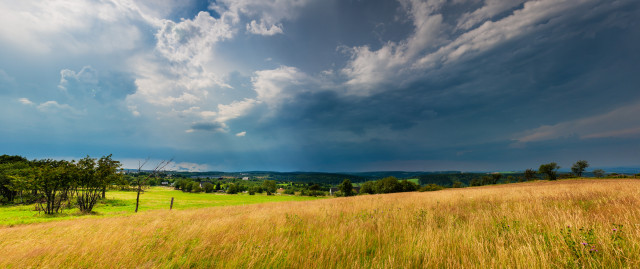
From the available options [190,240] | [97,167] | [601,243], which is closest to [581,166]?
[601,243]

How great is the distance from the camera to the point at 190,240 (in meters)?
5.08

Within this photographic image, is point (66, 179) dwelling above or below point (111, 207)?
above

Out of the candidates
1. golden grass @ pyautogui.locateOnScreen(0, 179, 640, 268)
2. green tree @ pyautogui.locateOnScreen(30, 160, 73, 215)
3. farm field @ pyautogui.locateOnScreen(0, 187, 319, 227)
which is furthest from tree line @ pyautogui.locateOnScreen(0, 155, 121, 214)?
golden grass @ pyautogui.locateOnScreen(0, 179, 640, 268)

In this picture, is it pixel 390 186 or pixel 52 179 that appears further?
pixel 390 186

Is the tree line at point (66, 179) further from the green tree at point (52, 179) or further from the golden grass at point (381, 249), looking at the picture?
the golden grass at point (381, 249)

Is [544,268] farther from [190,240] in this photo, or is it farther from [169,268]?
[190,240]

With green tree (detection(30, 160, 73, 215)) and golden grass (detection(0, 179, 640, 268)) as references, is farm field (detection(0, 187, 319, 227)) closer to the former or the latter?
green tree (detection(30, 160, 73, 215))

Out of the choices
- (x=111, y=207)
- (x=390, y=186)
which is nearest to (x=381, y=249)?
(x=111, y=207)

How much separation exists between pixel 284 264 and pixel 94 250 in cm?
423

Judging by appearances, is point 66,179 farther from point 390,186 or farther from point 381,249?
point 390,186

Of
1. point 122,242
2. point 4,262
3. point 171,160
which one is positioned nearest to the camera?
point 4,262

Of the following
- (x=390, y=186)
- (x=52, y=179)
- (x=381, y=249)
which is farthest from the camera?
(x=390, y=186)

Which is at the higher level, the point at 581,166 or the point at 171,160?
the point at 171,160

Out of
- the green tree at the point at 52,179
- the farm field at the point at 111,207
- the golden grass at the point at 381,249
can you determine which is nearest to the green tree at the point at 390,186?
the farm field at the point at 111,207
